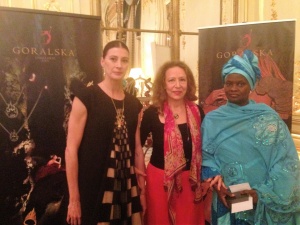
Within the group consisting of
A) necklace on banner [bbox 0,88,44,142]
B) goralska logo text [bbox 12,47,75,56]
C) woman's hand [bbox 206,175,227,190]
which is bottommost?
woman's hand [bbox 206,175,227,190]

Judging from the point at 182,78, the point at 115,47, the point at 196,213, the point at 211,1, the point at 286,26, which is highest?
the point at 211,1

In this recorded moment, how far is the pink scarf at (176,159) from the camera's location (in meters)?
1.83

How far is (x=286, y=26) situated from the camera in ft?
7.87

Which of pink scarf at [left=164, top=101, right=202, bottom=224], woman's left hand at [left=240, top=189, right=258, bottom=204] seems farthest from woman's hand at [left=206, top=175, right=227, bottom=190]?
pink scarf at [left=164, top=101, right=202, bottom=224]

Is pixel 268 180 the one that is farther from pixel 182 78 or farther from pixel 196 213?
pixel 182 78

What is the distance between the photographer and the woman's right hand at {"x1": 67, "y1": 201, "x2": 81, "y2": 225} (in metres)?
1.70

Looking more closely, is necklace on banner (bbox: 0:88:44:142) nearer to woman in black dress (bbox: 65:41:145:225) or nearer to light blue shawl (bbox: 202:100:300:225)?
woman in black dress (bbox: 65:41:145:225)

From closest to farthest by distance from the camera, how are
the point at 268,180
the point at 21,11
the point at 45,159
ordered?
the point at 268,180 → the point at 21,11 → the point at 45,159

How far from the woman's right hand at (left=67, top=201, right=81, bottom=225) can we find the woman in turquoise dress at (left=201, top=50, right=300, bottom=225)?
2.33 ft

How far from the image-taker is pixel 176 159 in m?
1.85

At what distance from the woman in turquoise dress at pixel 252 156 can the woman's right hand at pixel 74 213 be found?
2.33ft

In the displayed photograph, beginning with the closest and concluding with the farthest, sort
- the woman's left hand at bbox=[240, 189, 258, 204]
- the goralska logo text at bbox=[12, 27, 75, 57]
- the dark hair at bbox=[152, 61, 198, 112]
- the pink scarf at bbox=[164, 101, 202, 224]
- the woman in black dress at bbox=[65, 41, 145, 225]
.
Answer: the woman's left hand at bbox=[240, 189, 258, 204] → the woman in black dress at bbox=[65, 41, 145, 225] → the pink scarf at bbox=[164, 101, 202, 224] → the dark hair at bbox=[152, 61, 198, 112] → the goralska logo text at bbox=[12, 27, 75, 57]

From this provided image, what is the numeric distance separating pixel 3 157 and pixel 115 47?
1088 millimetres

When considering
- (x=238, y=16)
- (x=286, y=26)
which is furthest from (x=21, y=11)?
(x=238, y=16)
